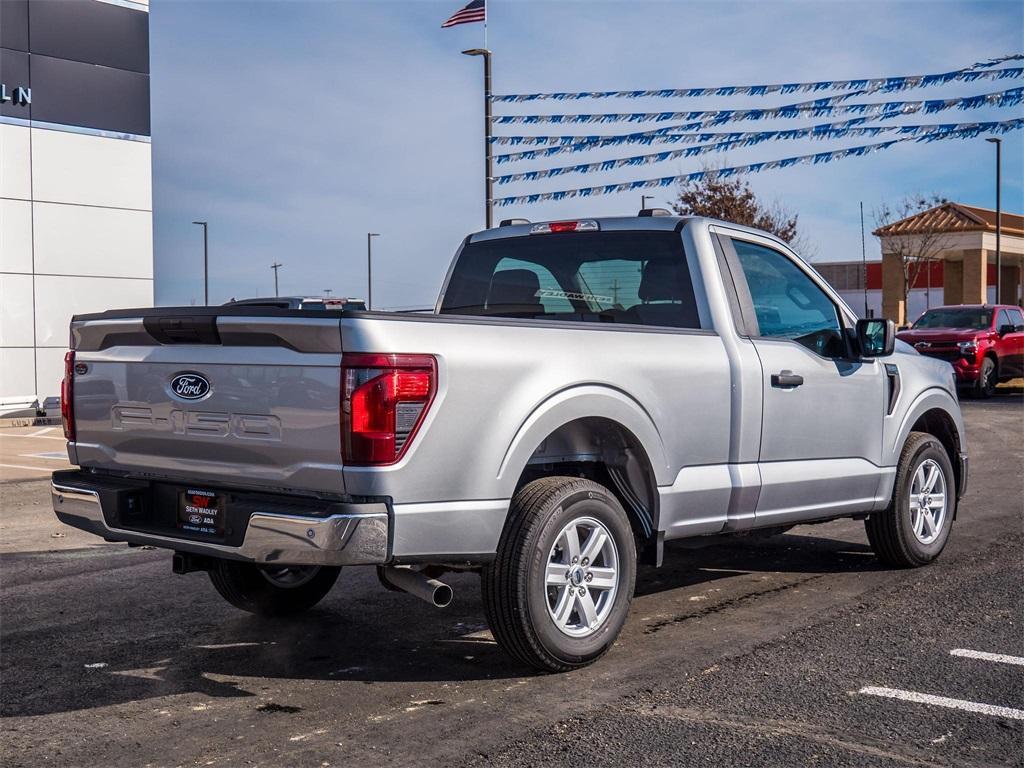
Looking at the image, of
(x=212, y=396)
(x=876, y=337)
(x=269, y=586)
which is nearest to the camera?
(x=212, y=396)

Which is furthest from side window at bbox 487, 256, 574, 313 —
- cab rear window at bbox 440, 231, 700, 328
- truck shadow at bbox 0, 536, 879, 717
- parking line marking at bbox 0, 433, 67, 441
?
parking line marking at bbox 0, 433, 67, 441

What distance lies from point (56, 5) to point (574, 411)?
59.8 ft

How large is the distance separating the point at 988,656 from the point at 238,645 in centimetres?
331

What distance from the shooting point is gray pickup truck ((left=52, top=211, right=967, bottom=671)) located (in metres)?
4.39

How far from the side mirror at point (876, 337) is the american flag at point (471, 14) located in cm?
1525

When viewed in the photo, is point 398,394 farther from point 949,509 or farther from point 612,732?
point 949,509

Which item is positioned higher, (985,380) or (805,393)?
(805,393)

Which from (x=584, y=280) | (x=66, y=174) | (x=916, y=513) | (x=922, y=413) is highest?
(x=66, y=174)

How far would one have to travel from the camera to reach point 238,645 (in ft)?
18.1

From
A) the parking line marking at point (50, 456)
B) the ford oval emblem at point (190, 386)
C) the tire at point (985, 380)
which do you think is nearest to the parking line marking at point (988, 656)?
the ford oval emblem at point (190, 386)

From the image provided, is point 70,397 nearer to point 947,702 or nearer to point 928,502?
point 947,702

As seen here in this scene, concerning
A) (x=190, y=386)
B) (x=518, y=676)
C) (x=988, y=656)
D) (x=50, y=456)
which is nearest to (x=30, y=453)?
(x=50, y=456)

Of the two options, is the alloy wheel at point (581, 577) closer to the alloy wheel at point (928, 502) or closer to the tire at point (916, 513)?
the tire at point (916, 513)

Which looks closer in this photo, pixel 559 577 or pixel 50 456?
pixel 559 577
